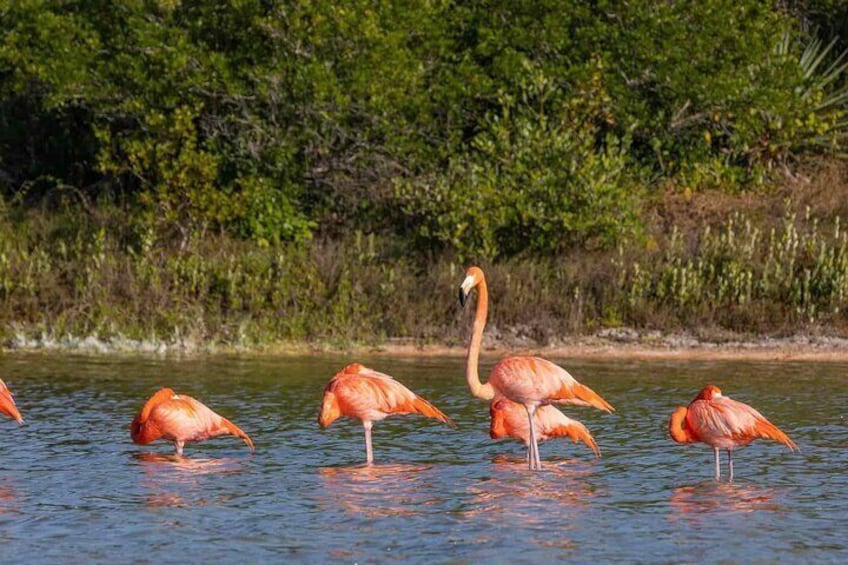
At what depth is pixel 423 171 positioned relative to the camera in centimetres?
2052

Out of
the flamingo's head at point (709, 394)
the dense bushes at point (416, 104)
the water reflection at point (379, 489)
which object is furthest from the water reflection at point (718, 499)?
the dense bushes at point (416, 104)

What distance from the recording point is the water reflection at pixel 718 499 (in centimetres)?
913

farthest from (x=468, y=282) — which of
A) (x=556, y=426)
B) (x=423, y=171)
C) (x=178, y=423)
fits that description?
(x=423, y=171)

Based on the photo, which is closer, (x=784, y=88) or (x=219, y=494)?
(x=219, y=494)

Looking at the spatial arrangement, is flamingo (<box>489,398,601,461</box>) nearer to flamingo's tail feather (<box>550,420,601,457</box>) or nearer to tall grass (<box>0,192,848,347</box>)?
flamingo's tail feather (<box>550,420,601,457</box>)

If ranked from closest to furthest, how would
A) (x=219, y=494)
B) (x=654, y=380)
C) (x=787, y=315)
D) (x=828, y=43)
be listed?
(x=219, y=494)
(x=654, y=380)
(x=787, y=315)
(x=828, y=43)

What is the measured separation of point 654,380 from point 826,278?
3903 millimetres

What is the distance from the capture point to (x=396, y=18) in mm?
20281

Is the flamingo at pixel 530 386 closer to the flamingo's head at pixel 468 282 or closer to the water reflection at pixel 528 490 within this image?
the flamingo's head at pixel 468 282

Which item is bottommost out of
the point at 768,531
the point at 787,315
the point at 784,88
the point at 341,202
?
the point at 768,531

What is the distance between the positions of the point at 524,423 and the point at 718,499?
2.05m

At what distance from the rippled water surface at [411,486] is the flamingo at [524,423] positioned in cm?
17

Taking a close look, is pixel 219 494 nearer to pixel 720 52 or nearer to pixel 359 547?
pixel 359 547

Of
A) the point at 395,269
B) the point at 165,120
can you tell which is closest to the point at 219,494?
the point at 395,269
